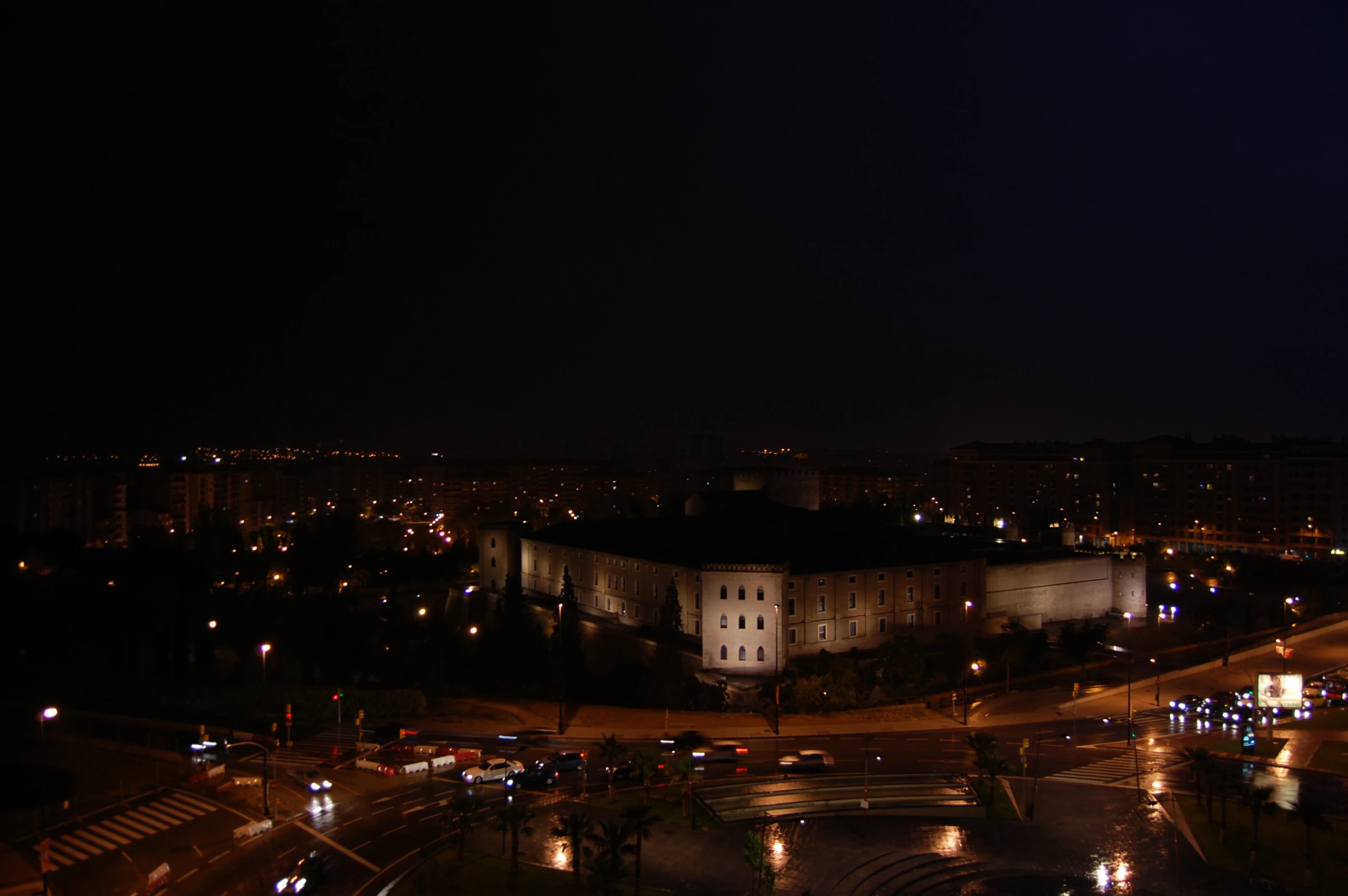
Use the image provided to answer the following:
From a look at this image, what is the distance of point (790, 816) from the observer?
22422 millimetres

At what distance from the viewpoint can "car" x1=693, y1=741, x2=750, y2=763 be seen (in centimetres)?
2667

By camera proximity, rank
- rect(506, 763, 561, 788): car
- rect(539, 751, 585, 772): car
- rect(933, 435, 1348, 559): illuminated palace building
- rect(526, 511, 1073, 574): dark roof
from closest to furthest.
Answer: rect(506, 763, 561, 788): car < rect(539, 751, 585, 772): car < rect(526, 511, 1073, 574): dark roof < rect(933, 435, 1348, 559): illuminated palace building

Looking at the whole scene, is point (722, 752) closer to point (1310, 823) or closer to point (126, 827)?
point (1310, 823)

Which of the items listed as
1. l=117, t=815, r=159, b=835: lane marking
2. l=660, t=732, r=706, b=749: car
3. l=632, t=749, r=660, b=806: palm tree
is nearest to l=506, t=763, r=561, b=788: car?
l=632, t=749, r=660, b=806: palm tree

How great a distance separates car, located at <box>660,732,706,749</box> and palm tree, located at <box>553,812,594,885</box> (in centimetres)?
854

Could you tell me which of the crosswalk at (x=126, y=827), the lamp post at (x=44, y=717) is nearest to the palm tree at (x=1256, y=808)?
the crosswalk at (x=126, y=827)

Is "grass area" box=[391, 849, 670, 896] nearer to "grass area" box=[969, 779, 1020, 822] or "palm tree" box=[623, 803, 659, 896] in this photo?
"palm tree" box=[623, 803, 659, 896]

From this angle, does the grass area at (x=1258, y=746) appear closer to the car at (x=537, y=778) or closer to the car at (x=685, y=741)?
the car at (x=685, y=741)

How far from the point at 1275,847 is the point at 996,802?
5.95 m

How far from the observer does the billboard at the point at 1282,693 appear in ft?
105

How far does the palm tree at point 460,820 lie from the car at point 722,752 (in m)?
7.15

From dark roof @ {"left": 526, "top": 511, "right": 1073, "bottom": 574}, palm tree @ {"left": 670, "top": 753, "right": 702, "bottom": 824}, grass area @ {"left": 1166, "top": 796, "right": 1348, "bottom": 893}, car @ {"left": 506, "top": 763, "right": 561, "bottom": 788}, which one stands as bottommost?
grass area @ {"left": 1166, "top": 796, "right": 1348, "bottom": 893}

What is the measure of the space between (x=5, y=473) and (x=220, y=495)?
86.0 ft

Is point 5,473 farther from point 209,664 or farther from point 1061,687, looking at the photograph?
point 1061,687
